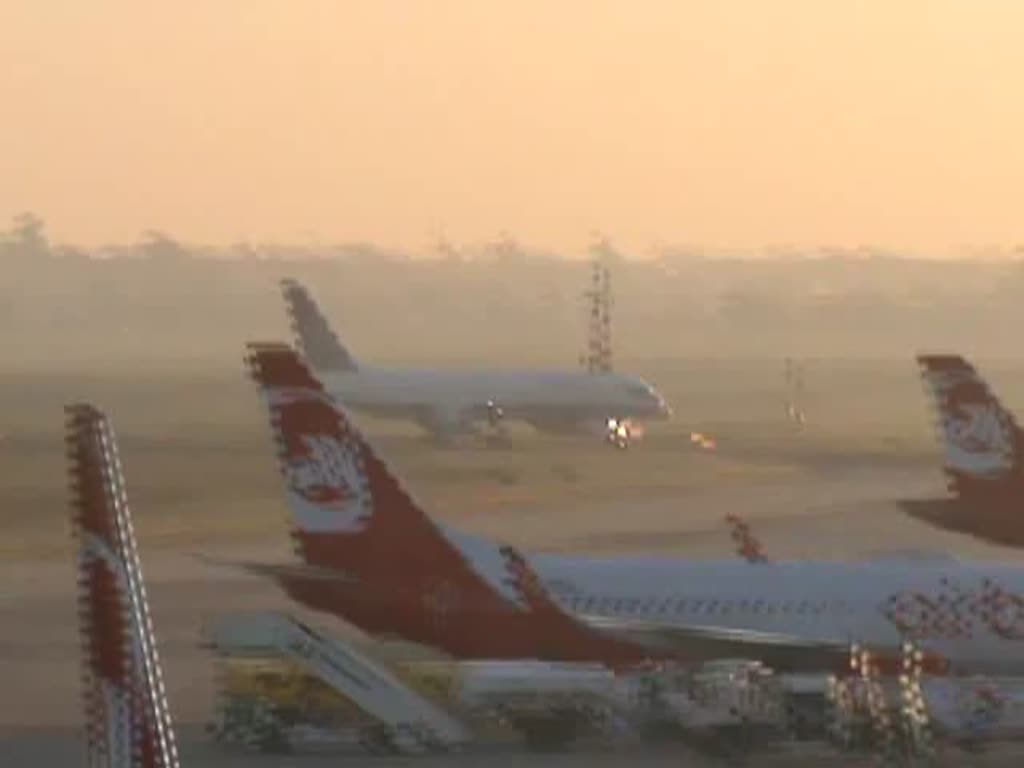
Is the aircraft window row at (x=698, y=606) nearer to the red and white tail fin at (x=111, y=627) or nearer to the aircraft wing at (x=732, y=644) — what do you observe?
the aircraft wing at (x=732, y=644)

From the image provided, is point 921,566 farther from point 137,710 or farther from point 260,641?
A: point 137,710

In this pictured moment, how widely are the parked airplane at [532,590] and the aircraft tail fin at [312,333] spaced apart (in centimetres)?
8671

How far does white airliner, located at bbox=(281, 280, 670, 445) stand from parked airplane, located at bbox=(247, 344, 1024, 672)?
291 ft

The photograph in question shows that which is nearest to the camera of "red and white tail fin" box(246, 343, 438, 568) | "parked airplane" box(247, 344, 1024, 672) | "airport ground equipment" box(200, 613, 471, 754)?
"airport ground equipment" box(200, 613, 471, 754)

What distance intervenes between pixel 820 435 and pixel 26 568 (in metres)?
90.3

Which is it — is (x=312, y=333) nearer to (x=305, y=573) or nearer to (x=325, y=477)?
(x=325, y=477)

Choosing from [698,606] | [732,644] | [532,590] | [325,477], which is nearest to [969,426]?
[698,606]

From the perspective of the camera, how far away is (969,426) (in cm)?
5544

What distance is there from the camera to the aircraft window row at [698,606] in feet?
144

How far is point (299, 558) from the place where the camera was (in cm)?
4428

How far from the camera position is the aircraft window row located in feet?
144

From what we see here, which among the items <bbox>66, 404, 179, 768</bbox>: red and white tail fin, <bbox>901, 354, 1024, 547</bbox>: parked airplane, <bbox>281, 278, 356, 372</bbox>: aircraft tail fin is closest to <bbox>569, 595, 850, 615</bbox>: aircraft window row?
<bbox>901, 354, 1024, 547</bbox>: parked airplane

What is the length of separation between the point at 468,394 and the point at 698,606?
93.5 m

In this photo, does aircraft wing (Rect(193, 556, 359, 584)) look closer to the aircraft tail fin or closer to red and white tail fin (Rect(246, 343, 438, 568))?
red and white tail fin (Rect(246, 343, 438, 568))
